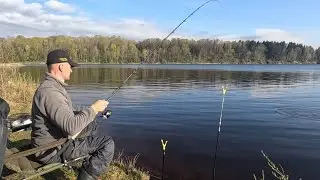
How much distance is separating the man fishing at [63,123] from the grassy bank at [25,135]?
76cm

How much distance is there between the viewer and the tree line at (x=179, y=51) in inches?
6033

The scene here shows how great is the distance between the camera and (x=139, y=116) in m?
17.1

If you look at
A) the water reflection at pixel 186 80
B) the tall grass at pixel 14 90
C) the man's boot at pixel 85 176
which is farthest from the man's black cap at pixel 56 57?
the water reflection at pixel 186 80

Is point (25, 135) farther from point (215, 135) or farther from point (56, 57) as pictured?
point (215, 135)

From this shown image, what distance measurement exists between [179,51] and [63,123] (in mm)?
163647

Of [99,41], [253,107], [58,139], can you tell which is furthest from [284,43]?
[58,139]

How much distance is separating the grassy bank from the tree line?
120 metres

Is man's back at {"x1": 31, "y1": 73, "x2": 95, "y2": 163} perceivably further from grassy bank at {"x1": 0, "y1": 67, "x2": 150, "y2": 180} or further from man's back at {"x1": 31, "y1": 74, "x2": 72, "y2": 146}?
grassy bank at {"x1": 0, "y1": 67, "x2": 150, "y2": 180}

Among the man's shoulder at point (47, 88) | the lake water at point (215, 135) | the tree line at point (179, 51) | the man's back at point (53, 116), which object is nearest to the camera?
the man's back at point (53, 116)

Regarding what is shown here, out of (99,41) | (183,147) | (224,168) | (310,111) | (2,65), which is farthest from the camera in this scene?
(99,41)

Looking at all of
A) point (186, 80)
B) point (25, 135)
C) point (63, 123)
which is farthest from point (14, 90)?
point (186, 80)

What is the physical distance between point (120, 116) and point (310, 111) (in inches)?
369

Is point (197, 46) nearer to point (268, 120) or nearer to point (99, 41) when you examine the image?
point (99, 41)

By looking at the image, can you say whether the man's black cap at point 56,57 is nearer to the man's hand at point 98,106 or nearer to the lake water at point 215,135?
the man's hand at point 98,106
